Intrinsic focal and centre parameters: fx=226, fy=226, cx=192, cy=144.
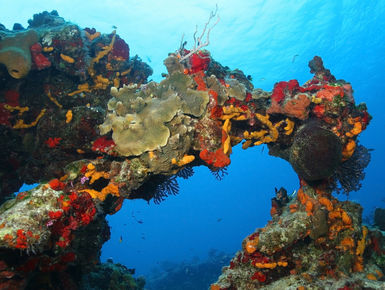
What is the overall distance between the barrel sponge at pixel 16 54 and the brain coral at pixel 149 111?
3004mm

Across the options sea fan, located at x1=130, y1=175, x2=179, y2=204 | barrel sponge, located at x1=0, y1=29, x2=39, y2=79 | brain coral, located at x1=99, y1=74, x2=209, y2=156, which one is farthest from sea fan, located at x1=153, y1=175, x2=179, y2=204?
barrel sponge, located at x1=0, y1=29, x2=39, y2=79

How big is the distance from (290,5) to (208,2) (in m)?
10.5

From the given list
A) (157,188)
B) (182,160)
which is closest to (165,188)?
(157,188)

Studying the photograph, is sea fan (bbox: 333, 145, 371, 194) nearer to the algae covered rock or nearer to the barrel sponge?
the algae covered rock

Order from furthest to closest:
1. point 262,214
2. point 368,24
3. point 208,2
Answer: point 262,214 → point 368,24 → point 208,2

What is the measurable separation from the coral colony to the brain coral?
0.9 inches

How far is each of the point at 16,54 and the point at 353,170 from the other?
9.46 meters

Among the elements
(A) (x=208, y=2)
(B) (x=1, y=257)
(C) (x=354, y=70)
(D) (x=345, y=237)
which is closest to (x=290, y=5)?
(A) (x=208, y=2)

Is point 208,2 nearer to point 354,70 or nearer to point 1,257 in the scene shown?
point 1,257

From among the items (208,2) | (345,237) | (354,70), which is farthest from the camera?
(354,70)

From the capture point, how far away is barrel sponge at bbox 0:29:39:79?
6.14 m

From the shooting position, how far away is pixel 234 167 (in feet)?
435

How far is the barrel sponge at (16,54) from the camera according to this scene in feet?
20.1

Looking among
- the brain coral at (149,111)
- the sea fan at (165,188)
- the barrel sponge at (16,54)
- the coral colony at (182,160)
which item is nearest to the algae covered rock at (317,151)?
the coral colony at (182,160)
